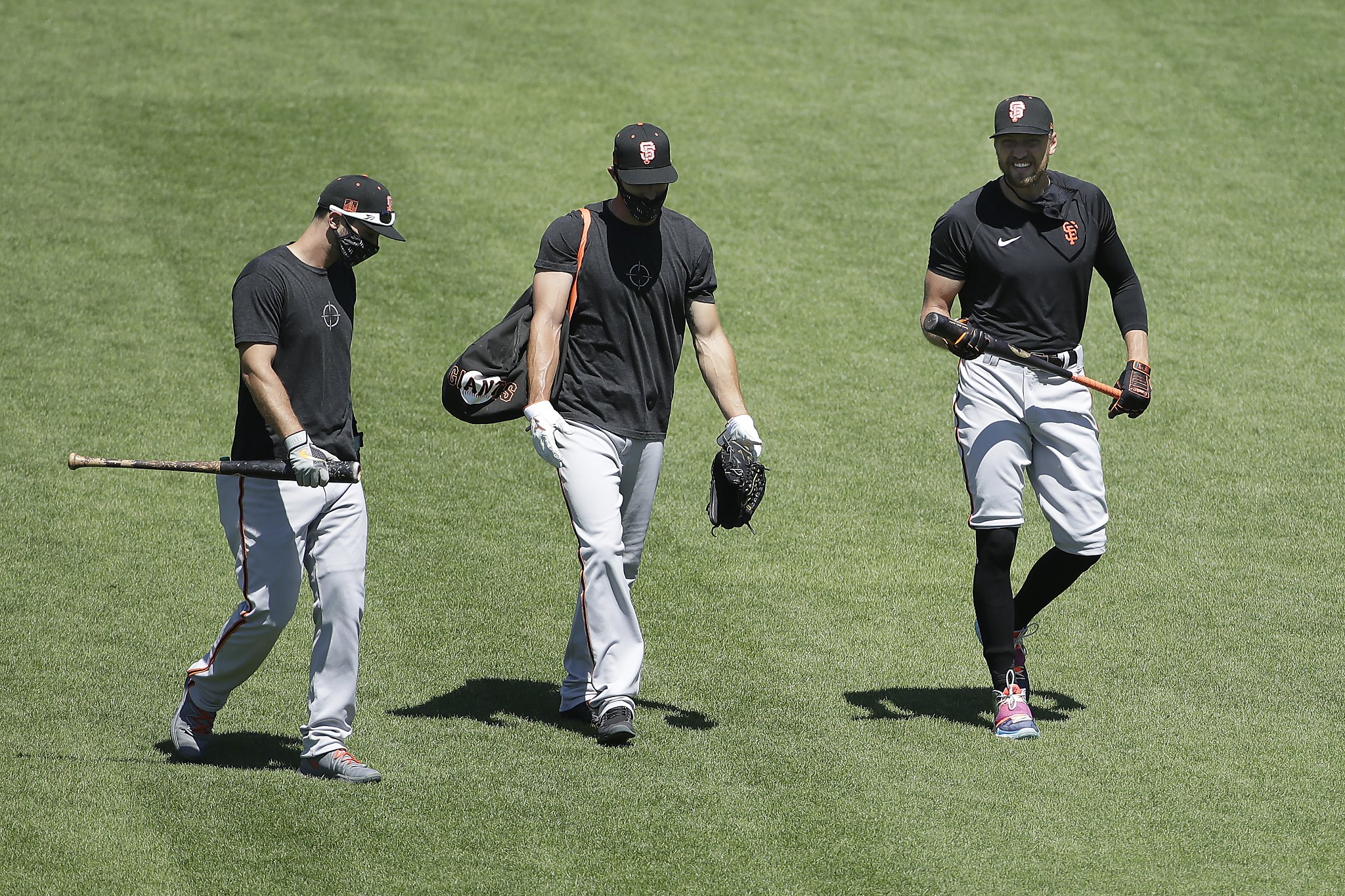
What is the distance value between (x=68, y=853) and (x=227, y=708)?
1389mm

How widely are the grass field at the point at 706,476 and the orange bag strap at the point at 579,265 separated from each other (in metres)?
1.66

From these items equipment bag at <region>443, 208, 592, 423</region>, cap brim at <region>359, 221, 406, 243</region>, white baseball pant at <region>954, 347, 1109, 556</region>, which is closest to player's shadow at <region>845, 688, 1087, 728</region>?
white baseball pant at <region>954, 347, 1109, 556</region>

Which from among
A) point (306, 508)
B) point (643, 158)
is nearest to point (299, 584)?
point (306, 508)

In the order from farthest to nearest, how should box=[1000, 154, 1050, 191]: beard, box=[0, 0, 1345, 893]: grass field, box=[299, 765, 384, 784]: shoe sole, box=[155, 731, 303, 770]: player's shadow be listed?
box=[1000, 154, 1050, 191]: beard → box=[155, 731, 303, 770]: player's shadow → box=[299, 765, 384, 784]: shoe sole → box=[0, 0, 1345, 893]: grass field

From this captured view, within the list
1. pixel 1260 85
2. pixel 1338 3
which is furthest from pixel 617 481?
Result: pixel 1338 3

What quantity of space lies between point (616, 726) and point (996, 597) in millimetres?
1568

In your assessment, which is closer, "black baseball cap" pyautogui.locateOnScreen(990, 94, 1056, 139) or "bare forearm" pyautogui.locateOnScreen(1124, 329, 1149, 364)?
"black baseball cap" pyautogui.locateOnScreen(990, 94, 1056, 139)

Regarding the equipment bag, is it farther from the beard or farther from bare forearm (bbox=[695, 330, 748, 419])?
the beard

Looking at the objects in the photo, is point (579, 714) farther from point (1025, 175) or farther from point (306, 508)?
point (1025, 175)

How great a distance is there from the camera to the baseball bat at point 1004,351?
5828 millimetres

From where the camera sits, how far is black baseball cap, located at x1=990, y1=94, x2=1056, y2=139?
5805mm

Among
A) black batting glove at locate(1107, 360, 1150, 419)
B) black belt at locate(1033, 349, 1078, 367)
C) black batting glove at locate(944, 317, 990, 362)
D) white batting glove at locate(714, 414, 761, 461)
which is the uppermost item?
black batting glove at locate(944, 317, 990, 362)

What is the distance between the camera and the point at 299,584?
5418 millimetres

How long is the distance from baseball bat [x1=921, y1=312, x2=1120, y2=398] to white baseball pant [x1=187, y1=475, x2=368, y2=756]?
2.29 meters
